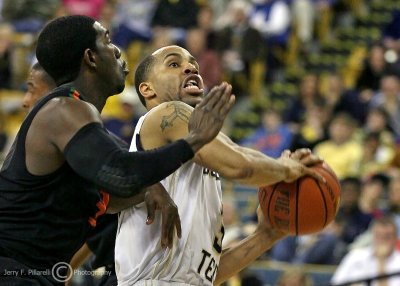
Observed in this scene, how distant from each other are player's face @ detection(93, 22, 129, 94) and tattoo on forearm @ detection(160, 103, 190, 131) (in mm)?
300

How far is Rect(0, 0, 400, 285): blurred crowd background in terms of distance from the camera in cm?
982

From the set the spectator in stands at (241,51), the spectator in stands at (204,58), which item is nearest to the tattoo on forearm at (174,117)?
the spectator in stands at (204,58)

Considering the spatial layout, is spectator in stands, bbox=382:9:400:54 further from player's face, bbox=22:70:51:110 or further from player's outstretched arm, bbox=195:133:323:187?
player's outstretched arm, bbox=195:133:323:187

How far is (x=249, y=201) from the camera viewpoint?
11.8 metres

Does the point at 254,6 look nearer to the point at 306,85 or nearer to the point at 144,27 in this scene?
the point at 144,27

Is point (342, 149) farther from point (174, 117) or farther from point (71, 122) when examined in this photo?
point (71, 122)

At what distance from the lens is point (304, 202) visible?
4895 mm

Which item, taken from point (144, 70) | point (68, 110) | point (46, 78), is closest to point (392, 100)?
point (46, 78)

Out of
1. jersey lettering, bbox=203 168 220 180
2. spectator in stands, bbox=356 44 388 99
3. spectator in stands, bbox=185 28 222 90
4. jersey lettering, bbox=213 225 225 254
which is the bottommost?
spectator in stands, bbox=185 28 222 90

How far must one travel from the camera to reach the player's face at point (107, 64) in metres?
4.48

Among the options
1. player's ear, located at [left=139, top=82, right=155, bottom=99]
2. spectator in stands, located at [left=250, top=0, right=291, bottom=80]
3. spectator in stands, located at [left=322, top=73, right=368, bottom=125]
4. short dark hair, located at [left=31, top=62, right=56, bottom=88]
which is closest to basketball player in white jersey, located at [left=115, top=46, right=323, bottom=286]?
player's ear, located at [left=139, top=82, right=155, bottom=99]

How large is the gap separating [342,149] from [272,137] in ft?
4.45

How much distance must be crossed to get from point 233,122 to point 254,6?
2.16 meters

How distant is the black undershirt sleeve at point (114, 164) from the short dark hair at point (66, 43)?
46 cm
